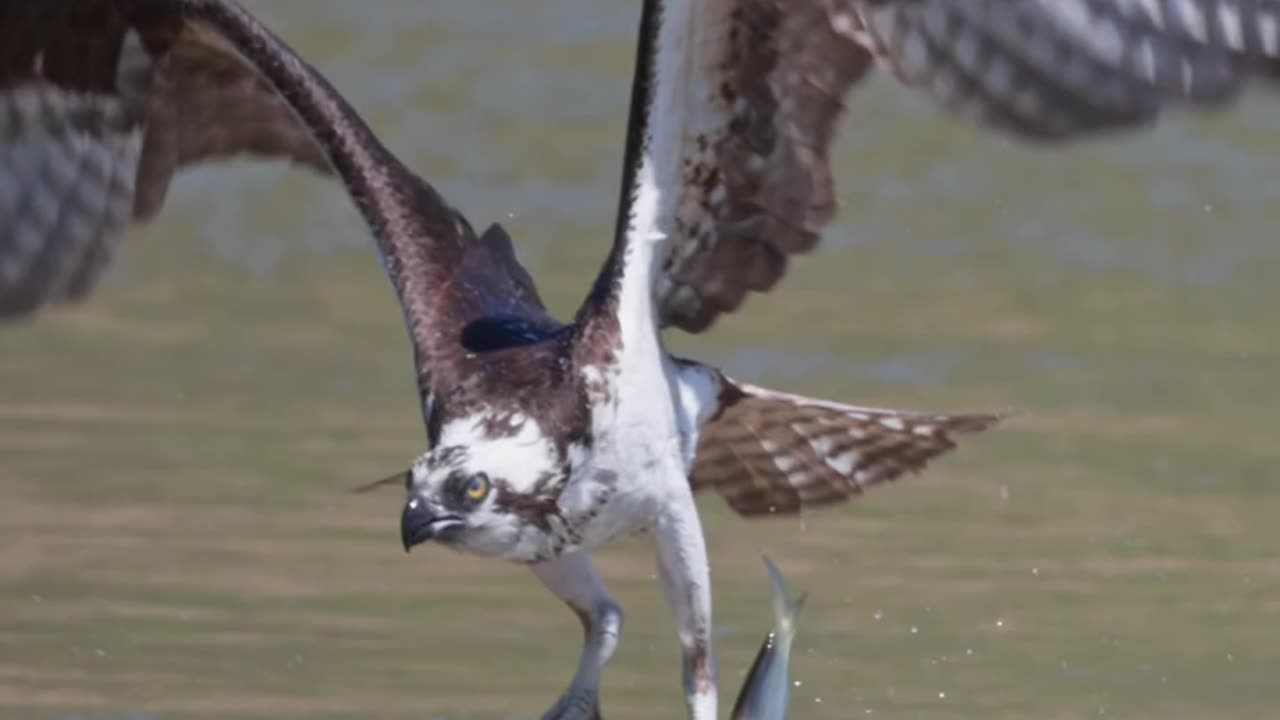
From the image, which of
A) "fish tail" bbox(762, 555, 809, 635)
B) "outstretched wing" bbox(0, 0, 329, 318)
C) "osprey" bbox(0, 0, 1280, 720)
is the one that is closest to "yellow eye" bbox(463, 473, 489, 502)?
"osprey" bbox(0, 0, 1280, 720)

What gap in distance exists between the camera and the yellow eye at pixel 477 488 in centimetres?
822

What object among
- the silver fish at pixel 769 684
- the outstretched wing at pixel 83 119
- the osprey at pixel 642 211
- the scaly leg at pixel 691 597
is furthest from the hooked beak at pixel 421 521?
the outstretched wing at pixel 83 119

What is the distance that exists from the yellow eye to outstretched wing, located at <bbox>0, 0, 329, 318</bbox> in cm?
155

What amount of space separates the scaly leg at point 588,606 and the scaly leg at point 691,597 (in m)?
0.26

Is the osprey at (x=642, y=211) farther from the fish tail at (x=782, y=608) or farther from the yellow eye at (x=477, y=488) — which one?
the fish tail at (x=782, y=608)

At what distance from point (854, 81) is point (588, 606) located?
1.42 meters

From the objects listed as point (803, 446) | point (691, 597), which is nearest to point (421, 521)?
point (691, 597)

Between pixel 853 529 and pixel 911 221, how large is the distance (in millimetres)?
4165

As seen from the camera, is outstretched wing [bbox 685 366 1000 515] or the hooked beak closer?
the hooked beak

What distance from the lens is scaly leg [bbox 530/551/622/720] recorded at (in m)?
8.90

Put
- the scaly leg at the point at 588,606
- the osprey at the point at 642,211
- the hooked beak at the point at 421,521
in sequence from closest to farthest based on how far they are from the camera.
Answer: the osprey at the point at 642,211, the hooked beak at the point at 421,521, the scaly leg at the point at 588,606

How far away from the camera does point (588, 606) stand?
8.98m

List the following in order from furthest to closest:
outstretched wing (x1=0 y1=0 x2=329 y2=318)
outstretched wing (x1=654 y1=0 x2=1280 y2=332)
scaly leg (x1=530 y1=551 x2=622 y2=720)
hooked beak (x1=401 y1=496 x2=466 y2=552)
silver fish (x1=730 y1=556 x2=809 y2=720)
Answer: outstretched wing (x1=0 y1=0 x2=329 y2=318)
scaly leg (x1=530 y1=551 x2=622 y2=720)
silver fish (x1=730 y1=556 x2=809 y2=720)
hooked beak (x1=401 y1=496 x2=466 y2=552)
outstretched wing (x1=654 y1=0 x2=1280 y2=332)

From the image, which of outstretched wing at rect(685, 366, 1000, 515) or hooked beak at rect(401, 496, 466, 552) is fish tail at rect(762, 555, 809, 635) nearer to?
outstretched wing at rect(685, 366, 1000, 515)
